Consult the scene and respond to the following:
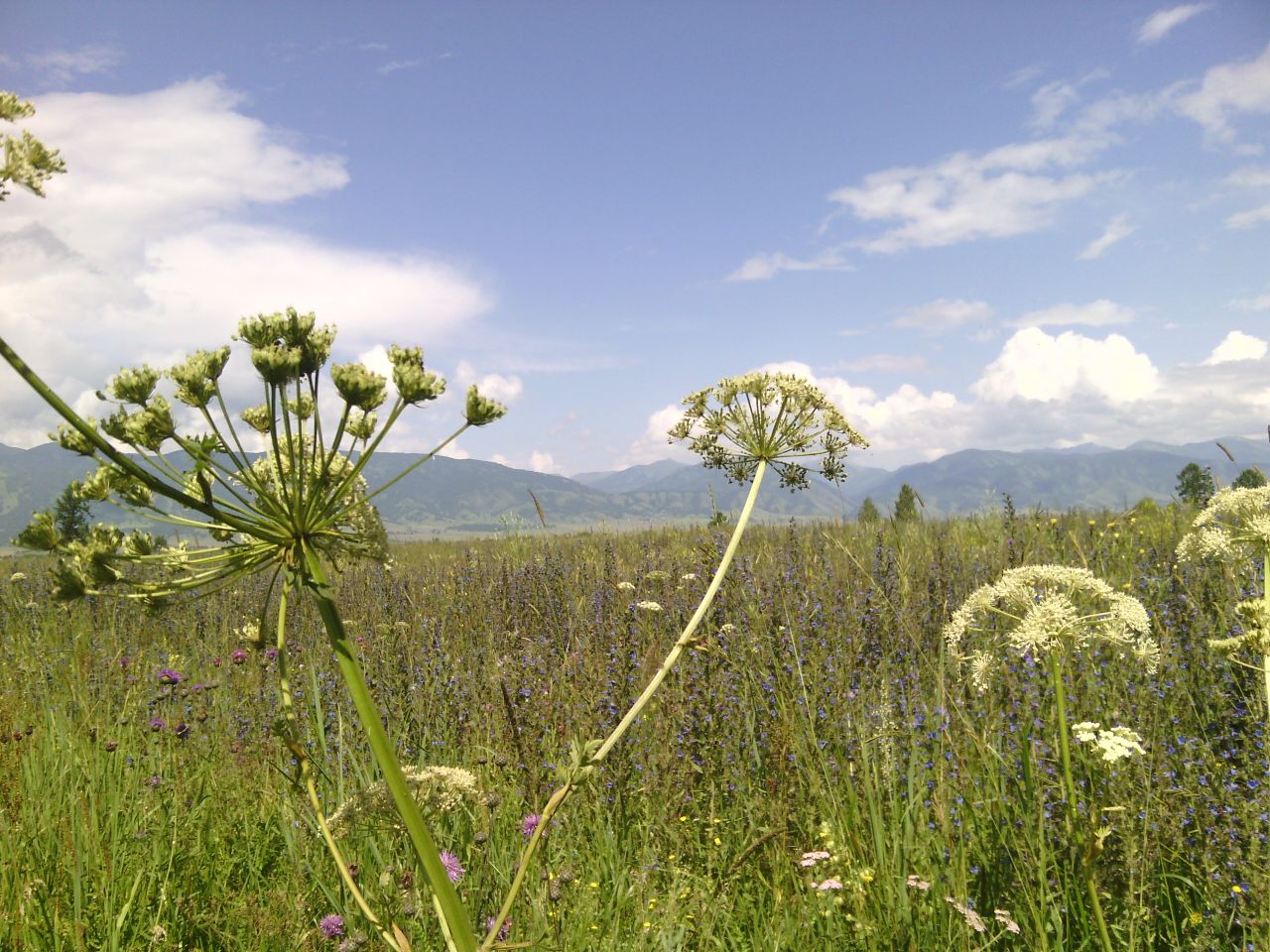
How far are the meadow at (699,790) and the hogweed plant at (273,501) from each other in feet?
0.51

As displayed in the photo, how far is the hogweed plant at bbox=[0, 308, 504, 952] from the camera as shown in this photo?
1.03m

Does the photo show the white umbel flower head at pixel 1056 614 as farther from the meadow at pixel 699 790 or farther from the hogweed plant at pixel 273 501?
the hogweed plant at pixel 273 501

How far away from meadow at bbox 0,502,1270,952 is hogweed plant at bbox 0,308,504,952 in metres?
0.15

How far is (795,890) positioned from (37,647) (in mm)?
6368

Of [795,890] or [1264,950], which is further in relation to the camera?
[795,890]

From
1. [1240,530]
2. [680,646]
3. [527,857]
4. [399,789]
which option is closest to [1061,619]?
[1240,530]

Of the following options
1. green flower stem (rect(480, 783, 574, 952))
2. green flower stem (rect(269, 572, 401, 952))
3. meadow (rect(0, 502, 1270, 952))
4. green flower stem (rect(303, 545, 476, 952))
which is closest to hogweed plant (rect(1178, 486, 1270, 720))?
meadow (rect(0, 502, 1270, 952))

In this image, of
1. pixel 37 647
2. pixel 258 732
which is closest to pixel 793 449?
pixel 258 732

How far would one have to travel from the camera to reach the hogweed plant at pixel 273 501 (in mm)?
1033

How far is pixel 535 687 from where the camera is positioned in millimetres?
4598

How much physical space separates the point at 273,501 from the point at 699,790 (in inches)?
118

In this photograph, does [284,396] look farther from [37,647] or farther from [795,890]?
[37,647]

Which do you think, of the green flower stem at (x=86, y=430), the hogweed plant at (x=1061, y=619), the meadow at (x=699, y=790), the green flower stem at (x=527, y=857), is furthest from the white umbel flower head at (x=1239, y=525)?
the green flower stem at (x=86, y=430)

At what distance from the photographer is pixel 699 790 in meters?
3.57
